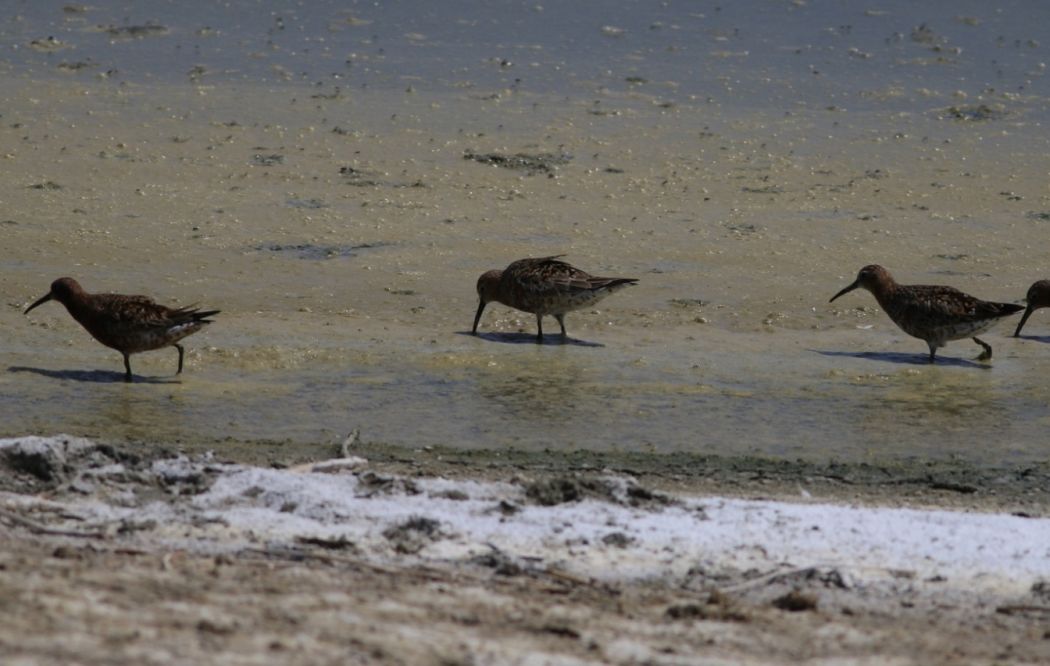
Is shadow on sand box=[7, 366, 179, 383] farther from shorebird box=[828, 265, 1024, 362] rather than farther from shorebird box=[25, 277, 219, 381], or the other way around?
shorebird box=[828, 265, 1024, 362]

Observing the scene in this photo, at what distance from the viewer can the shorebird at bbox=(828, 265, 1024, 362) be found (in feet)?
38.5

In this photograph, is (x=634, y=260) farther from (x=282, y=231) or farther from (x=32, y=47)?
(x=32, y=47)

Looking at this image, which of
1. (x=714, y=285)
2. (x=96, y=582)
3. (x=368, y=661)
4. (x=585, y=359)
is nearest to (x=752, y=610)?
(x=368, y=661)

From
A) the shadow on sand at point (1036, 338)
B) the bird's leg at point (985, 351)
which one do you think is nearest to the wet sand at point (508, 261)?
the shadow on sand at point (1036, 338)

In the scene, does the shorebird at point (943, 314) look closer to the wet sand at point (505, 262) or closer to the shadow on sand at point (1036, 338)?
the wet sand at point (505, 262)

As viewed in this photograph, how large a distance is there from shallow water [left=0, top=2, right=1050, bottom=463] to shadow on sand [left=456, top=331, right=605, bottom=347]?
41mm

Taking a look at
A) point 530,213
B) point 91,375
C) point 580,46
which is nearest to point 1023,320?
point 530,213

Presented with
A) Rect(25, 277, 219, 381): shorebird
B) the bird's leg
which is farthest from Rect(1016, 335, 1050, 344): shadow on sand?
Rect(25, 277, 219, 381): shorebird

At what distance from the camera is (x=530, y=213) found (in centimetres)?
1474

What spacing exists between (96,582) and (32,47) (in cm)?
1507

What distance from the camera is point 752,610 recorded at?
20.2ft

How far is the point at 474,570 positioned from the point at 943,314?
609 cm

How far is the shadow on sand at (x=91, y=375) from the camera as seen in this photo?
10305mm

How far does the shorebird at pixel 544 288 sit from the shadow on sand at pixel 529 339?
56 mm
